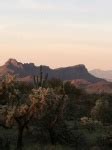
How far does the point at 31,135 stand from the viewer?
27.3 metres

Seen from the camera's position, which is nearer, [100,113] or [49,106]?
[49,106]

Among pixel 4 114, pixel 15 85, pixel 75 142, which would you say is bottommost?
pixel 75 142

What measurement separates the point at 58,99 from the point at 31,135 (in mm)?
3693

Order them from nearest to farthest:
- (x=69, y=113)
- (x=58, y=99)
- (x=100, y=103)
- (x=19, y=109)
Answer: (x=19, y=109)
(x=58, y=99)
(x=100, y=103)
(x=69, y=113)

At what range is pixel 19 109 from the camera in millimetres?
23203

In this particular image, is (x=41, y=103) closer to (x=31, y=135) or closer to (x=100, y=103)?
(x=31, y=135)

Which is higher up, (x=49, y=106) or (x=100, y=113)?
(x=49, y=106)

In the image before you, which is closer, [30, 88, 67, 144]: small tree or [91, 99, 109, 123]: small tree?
[30, 88, 67, 144]: small tree

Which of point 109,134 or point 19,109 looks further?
point 109,134

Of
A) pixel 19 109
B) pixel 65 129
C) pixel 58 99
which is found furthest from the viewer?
pixel 65 129

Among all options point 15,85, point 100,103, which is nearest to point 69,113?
point 100,103

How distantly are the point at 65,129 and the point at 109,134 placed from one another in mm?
2545

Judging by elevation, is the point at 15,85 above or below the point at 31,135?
above

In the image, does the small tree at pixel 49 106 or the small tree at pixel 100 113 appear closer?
the small tree at pixel 49 106
